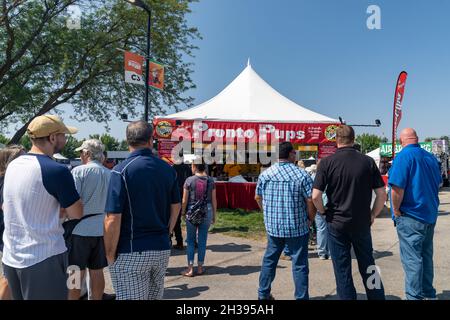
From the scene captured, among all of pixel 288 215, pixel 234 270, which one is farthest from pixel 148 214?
pixel 234 270

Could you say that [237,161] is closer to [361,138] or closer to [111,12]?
[111,12]

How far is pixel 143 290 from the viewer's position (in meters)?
2.55

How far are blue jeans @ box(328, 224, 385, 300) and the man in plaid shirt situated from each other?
0.32 m

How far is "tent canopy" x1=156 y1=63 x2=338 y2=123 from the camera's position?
458 inches

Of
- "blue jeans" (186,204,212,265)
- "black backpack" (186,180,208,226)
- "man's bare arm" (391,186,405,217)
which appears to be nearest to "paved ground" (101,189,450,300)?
"blue jeans" (186,204,212,265)

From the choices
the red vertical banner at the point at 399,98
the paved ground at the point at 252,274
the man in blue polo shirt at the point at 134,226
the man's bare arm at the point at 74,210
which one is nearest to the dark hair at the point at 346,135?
the paved ground at the point at 252,274

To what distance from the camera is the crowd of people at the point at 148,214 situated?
2.34 meters

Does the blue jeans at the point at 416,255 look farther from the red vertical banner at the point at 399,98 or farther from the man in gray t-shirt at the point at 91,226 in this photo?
the red vertical banner at the point at 399,98

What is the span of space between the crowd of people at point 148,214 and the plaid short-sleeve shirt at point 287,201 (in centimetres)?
1
